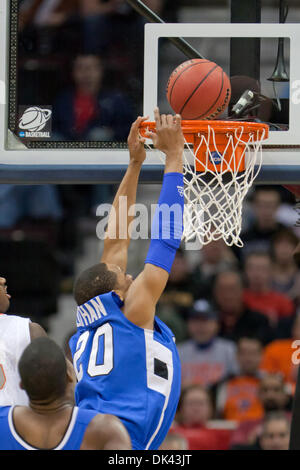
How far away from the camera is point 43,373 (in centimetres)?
278

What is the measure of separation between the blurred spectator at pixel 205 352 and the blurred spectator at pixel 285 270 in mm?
569

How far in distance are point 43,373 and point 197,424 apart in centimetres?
318

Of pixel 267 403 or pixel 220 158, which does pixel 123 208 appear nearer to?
pixel 220 158

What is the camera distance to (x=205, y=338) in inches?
242

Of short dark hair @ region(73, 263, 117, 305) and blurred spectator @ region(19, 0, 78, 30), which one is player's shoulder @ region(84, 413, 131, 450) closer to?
short dark hair @ region(73, 263, 117, 305)

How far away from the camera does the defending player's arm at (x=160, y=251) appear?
3236 millimetres

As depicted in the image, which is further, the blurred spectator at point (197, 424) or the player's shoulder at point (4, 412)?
the blurred spectator at point (197, 424)

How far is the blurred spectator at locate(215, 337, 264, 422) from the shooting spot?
19.3 feet

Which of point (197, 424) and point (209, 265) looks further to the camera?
point (209, 265)

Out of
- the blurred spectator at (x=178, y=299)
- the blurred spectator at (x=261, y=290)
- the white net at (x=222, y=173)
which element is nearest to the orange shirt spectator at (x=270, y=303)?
the blurred spectator at (x=261, y=290)

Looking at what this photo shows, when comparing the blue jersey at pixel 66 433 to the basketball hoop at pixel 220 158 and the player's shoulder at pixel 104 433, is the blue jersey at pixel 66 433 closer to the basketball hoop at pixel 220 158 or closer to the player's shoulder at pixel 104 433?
the player's shoulder at pixel 104 433

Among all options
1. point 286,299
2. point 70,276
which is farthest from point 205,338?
point 70,276

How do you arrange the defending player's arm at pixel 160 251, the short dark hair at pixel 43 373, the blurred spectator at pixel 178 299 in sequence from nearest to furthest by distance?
the short dark hair at pixel 43 373, the defending player's arm at pixel 160 251, the blurred spectator at pixel 178 299

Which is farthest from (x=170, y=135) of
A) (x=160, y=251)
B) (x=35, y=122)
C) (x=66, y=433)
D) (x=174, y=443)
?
(x=174, y=443)
